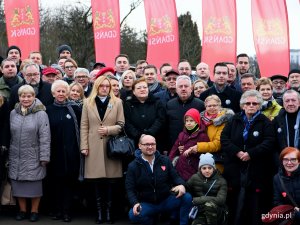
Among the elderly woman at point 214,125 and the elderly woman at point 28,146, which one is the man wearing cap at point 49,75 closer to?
the elderly woman at point 28,146

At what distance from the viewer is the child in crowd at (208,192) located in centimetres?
673

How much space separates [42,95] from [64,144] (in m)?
0.92

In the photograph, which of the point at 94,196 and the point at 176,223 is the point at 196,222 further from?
the point at 94,196

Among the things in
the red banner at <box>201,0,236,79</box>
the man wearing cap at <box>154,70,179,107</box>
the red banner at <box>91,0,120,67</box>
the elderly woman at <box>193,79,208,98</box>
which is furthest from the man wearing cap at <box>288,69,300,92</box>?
the red banner at <box>91,0,120,67</box>

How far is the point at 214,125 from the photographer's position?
24.3ft

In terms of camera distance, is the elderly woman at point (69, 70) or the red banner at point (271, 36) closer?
the elderly woman at point (69, 70)

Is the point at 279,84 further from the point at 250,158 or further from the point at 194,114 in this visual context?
the point at 250,158

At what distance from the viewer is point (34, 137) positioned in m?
7.46

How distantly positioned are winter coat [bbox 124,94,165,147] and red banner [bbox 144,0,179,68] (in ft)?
20.1

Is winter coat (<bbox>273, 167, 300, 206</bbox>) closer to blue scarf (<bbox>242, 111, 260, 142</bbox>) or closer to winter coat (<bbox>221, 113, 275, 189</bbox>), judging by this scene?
winter coat (<bbox>221, 113, 275, 189</bbox>)

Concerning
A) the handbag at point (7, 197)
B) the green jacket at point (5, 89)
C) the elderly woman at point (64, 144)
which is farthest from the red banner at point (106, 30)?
the handbag at point (7, 197)

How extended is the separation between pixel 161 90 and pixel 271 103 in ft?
6.84

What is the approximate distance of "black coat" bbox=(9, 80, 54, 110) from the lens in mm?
7863

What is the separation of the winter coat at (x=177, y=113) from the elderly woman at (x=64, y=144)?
4.35 ft
